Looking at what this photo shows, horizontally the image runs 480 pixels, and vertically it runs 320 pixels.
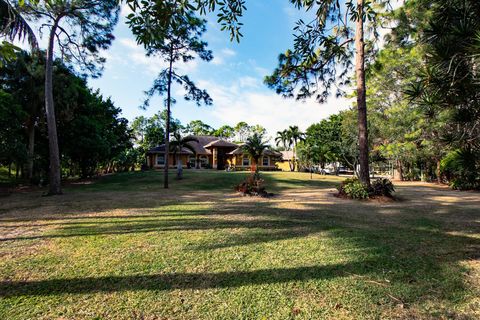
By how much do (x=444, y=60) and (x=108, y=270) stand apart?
21.5 feet

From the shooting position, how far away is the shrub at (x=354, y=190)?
10.6 metres

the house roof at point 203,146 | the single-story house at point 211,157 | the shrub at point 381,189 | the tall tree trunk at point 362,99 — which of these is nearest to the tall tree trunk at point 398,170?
the single-story house at point 211,157

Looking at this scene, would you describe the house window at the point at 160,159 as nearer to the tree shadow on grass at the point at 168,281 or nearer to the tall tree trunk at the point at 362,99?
the tall tree trunk at the point at 362,99

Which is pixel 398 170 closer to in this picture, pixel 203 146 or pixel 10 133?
pixel 203 146

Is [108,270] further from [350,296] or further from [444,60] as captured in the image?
[444,60]

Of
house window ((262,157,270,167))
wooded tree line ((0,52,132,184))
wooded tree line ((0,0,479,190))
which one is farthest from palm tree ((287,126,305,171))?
wooded tree line ((0,52,132,184))

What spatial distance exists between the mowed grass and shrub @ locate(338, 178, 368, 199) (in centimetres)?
396

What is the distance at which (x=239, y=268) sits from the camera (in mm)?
3668

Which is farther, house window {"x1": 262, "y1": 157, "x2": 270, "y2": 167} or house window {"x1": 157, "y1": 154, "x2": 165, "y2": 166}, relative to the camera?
house window {"x1": 262, "y1": 157, "x2": 270, "y2": 167}

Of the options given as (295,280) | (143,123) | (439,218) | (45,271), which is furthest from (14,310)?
(143,123)

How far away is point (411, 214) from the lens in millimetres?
7699

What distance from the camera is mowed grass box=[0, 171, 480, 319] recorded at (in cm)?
269

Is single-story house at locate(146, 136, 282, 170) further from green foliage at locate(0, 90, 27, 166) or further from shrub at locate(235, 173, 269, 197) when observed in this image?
shrub at locate(235, 173, 269, 197)

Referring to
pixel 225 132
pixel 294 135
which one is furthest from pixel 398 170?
pixel 225 132
